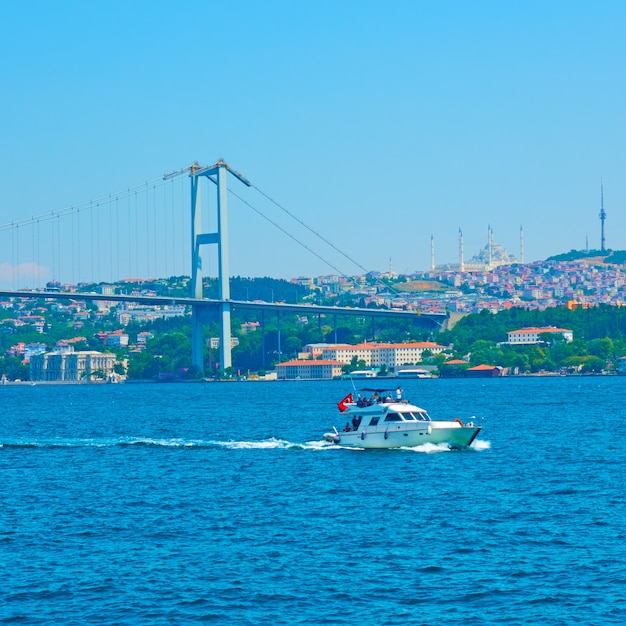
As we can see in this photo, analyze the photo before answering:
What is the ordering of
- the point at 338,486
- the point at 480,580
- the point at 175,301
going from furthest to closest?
the point at 175,301 < the point at 338,486 < the point at 480,580

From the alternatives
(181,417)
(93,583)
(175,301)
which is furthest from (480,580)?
(175,301)

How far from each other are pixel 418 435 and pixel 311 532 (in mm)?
12939

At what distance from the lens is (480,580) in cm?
1914

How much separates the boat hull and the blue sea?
0.80 feet

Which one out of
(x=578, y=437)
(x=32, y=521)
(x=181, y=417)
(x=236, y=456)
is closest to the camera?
(x=32, y=521)

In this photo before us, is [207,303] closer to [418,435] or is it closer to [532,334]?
[532,334]

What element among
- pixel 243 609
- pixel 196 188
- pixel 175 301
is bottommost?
pixel 243 609

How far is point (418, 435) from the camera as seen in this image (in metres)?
35.8

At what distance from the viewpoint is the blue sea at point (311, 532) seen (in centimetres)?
1803

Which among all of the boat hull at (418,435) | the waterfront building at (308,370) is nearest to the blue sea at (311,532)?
the boat hull at (418,435)

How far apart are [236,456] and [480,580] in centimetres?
1819

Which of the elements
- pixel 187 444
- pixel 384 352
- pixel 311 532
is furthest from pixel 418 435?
pixel 384 352

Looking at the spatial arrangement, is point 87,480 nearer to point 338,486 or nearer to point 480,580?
point 338,486

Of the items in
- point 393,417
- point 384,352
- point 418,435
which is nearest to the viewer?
point 418,435
